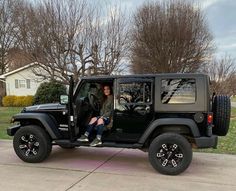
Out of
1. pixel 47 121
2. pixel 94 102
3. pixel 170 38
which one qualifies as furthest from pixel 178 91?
pixel 170 38

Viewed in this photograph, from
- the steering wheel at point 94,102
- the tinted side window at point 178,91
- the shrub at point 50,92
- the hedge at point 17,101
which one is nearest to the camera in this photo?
the tinted side window at point 178,91

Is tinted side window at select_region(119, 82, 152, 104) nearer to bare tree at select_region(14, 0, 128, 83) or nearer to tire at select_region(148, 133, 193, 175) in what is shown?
tire at select_region(148, 133, 193, 175)

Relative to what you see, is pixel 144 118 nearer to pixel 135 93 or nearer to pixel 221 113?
pixel 135 93

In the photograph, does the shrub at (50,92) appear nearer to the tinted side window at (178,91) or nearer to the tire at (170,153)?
the tinted side window at (178,91)

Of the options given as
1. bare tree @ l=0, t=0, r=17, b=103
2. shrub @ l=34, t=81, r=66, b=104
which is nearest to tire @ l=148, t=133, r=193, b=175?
shrub @ l=34, t=81, r=66, b=104

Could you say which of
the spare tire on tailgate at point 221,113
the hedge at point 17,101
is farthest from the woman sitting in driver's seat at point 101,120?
the hedge at point 17,101

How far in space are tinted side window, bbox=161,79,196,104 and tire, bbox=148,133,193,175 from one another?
640 mm

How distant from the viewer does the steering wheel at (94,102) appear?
680 cm

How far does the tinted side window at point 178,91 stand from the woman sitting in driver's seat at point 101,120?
1.13 m

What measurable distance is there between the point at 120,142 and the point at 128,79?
124 centimetres

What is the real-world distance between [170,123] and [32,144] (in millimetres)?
2858

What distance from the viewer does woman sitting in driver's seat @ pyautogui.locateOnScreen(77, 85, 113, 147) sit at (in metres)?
6.30

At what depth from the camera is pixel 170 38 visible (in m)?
21.5

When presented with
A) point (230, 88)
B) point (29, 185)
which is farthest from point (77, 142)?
point (230, 88)
